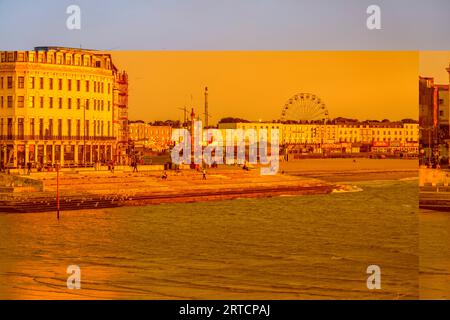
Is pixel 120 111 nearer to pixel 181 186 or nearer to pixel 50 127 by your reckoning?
pixel 50 127

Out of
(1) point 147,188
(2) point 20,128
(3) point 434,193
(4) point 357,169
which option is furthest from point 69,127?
(3) point 434,193

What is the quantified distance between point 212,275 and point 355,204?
267 inches

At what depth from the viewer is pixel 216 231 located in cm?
1341

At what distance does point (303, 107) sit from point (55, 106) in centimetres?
341

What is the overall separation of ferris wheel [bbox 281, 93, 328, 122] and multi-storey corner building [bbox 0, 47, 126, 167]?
235 cm

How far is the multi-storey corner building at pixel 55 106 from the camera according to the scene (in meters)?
12.9

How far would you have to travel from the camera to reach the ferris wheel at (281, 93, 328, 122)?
1362 centimetres

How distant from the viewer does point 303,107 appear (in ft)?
44.5

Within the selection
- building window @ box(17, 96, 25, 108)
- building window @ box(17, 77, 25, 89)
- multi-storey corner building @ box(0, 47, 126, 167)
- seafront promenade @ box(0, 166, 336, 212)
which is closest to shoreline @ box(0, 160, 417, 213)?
seafront promenade @ box(0, 166, 336, 212)

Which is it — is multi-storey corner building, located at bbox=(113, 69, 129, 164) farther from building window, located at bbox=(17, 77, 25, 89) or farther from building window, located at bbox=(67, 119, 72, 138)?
building window, located at bbox=(17, 77, 25, 89)

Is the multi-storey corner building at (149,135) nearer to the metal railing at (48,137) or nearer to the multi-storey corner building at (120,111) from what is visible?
the multi-storey corner building at (120,111)

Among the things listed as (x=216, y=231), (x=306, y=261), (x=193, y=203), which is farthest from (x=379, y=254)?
(x=193, y=203)

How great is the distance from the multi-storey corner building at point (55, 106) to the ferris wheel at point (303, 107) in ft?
7.72

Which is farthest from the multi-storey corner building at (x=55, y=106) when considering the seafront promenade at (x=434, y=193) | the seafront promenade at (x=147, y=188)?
the seafront promenade at (x=434, y=193)
